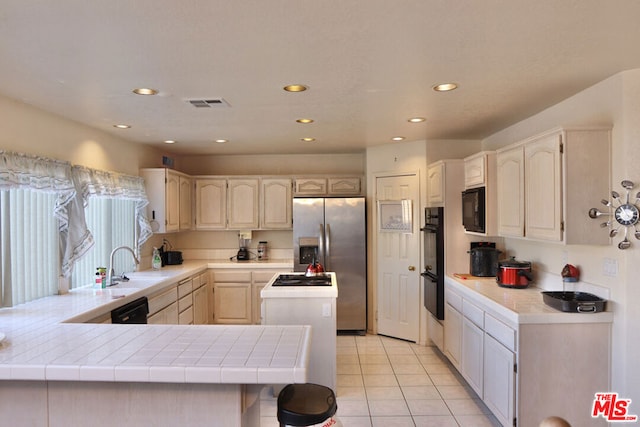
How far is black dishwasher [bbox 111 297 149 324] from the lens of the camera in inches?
116

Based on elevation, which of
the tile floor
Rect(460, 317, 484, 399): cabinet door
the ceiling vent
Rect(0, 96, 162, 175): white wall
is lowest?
the tile floor

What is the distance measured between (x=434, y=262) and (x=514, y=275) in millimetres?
975

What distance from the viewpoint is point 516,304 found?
2635 mm

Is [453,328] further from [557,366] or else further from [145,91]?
[145,91]

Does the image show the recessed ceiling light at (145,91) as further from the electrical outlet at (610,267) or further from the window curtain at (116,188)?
the electrical outlet at (610,267)

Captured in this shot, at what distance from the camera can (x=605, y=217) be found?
7.83 feet

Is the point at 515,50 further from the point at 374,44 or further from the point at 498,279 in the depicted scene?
the point at 498,279

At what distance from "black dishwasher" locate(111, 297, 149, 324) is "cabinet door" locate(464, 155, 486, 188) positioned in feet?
10.2

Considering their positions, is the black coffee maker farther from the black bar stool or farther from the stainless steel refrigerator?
the black bar stool

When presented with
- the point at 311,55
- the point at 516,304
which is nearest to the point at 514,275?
the point at 516,304

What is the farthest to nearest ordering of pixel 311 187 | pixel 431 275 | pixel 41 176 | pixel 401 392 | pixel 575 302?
pixel 311 187, pixel 431 275, pixel 401 392, pixel 41 176, pixel 575 302

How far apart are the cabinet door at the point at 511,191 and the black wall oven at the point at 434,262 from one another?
0.76 m

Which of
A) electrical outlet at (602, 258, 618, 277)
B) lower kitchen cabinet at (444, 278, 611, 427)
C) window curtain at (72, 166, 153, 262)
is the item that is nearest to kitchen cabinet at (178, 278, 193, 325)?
window curtain at (72, 166, 153, 262)

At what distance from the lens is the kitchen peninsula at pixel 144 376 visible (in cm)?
159
